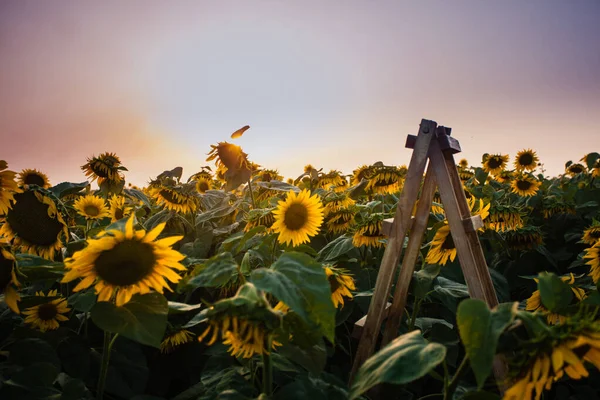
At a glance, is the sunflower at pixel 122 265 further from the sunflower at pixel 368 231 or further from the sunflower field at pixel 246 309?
the sunflower at pixel 368 231

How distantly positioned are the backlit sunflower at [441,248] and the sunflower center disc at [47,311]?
202 centimetres

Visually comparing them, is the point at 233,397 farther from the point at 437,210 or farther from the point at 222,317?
the point at 437,210

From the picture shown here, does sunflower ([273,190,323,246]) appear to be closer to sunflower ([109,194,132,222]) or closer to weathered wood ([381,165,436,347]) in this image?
weathered wood ([381,165,436,347])

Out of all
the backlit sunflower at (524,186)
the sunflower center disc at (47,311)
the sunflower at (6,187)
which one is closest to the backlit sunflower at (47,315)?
the sunflower center disc at (47,311)

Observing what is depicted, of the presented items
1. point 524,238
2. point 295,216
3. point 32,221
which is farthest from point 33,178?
point 524,238

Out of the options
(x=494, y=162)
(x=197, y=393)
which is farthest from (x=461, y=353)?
(x=494, y=162)

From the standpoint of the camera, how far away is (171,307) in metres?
1.17

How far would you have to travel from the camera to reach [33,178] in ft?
11.4

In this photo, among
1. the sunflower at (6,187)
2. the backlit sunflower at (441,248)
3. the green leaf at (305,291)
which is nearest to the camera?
the green leaf at (305,291)

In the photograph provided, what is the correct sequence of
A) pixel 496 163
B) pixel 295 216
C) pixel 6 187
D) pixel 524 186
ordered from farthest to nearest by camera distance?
pixel 496 163 < pixel 524 186 < pixel 295 216 < pixel 6 187

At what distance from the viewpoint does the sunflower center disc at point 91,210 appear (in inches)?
127

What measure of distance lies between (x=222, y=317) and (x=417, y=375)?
19.4 inches

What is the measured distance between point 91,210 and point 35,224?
1704 mm

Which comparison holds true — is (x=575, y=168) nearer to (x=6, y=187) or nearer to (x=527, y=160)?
(x=527, y=160)
